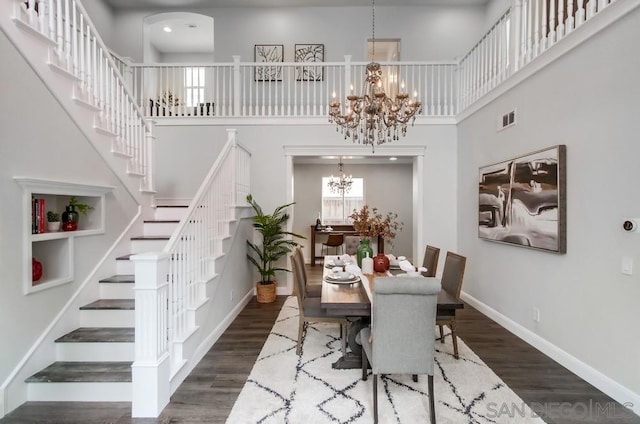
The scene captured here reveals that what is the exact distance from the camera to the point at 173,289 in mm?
2568

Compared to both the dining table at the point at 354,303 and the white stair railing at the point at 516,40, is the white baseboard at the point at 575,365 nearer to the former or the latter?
the dining table at the point at 354,303

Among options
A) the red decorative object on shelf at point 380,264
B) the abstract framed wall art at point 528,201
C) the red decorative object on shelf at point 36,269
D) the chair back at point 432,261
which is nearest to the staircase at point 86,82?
the red decorative object on shelf at point 36,269

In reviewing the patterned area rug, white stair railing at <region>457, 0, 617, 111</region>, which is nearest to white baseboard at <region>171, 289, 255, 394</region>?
the patterned area rug

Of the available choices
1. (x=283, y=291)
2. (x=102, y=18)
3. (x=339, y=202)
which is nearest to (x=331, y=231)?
(x=339, y=202)

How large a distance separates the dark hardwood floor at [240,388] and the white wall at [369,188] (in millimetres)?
5613

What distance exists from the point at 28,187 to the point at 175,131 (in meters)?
3.58

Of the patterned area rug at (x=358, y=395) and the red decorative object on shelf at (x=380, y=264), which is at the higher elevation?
the red decorative object on shelf at (x=380, y=264)

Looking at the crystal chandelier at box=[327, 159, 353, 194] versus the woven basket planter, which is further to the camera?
the crystal chandelier at box=[327, 159, 353, 194]

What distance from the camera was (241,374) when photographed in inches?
110

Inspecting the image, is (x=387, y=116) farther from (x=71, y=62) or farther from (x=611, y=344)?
(x=71, y=62)

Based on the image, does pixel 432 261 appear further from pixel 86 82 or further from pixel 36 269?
pixel 86 82

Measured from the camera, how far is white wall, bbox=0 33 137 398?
7.06ft

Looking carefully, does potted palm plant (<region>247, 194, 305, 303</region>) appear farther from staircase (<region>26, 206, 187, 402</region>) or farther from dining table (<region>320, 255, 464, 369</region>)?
staircase (<region>26, 206, 187, 402</region>)

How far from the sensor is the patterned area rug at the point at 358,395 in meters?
2.23
